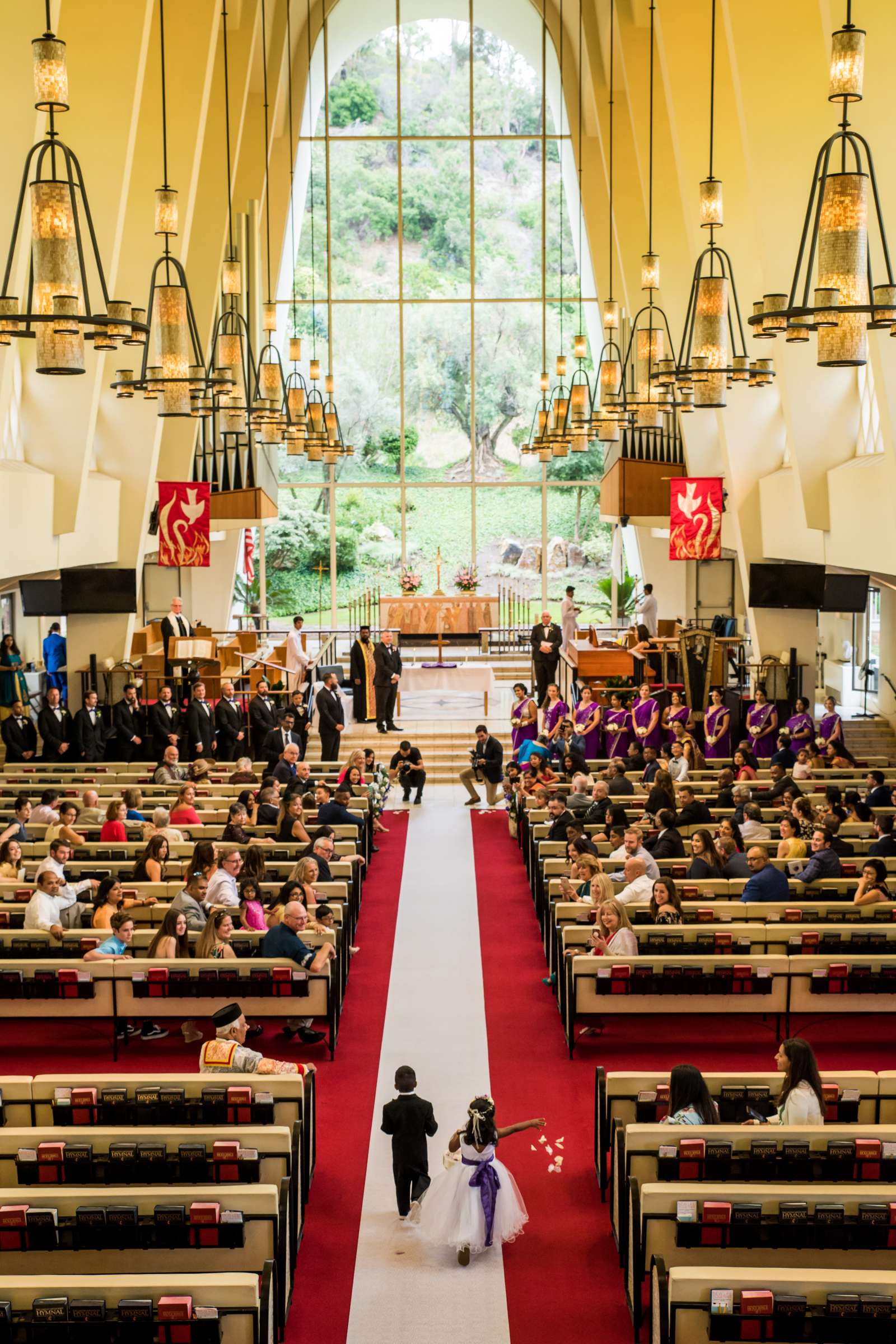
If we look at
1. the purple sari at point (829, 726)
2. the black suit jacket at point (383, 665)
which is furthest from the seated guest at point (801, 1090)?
the black suit jacket at point (383, 665)

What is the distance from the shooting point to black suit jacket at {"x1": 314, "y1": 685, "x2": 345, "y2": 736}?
1659cm

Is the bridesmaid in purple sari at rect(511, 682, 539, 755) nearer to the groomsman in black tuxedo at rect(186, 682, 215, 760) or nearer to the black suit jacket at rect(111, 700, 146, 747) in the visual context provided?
the groomsman in black tuxedo at rect(186, 682, 215, 760)

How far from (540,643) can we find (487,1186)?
13.4 meters

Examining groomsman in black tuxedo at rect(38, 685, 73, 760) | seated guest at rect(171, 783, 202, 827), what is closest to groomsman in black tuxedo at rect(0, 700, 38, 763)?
groomsman in black tuxedo at rect(38, 685, 73, 760)

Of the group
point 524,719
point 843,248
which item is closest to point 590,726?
point 524,719

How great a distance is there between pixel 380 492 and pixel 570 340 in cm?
508

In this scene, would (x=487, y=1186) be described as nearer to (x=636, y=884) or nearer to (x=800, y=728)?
(x=636, y=884)

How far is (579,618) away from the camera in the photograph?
27.9 metres

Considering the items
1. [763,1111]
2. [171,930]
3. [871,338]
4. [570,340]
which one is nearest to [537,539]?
[570,340]

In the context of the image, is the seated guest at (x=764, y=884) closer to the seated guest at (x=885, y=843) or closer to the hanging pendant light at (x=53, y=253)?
the seated guest at (x=885, y=843)

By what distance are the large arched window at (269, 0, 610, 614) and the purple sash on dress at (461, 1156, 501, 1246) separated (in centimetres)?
2209

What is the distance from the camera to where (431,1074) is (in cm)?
834

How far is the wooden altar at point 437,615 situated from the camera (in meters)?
23.6

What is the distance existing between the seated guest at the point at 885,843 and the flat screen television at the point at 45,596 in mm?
10997
